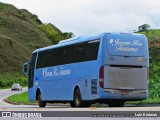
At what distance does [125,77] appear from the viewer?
86.7 feet

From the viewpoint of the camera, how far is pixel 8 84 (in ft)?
366

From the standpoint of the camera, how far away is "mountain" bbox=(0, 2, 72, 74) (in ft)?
438

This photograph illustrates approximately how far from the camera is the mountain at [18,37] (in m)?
133

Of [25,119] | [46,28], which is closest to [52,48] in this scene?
[25,119]


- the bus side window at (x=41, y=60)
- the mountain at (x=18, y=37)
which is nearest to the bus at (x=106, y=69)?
the bus side window at (x=41, y=60)

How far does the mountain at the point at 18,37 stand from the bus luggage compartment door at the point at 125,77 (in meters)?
101

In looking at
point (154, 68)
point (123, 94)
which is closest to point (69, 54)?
point (123, 94)

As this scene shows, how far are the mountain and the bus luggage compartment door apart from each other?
10081 cm

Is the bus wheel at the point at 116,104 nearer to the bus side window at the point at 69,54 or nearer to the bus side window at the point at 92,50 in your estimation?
the bus side window at the point at 69,54

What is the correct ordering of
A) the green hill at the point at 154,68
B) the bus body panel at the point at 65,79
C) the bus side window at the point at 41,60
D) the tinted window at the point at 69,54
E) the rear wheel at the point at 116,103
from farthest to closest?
1. the green hill at the point at 154,68
2. the bus side window at the point at 41,60
3. the rear wheel at the point at 116,103
4. the bus body panel at the point at 65,79
5. the tinted window at the point at 69,54

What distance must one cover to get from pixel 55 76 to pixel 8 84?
8168 cm

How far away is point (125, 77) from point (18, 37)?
5114 inches

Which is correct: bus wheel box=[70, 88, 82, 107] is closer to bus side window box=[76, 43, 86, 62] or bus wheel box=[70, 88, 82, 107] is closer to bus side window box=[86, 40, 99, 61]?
bus side window box=[76, 43, 86, 62]

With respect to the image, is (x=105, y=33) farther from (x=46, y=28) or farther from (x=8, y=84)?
(x=46, y=28)
